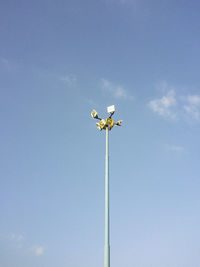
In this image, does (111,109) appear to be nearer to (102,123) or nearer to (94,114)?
(102,123)

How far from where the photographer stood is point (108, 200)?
647 inches

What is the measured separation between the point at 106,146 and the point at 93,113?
287 centimetres

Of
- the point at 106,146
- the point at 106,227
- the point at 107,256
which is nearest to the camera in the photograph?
the point at 107,256

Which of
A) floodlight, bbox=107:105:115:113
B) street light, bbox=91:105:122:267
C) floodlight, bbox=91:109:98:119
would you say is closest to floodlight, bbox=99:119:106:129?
Result: street light, bbox=91:105:122:267

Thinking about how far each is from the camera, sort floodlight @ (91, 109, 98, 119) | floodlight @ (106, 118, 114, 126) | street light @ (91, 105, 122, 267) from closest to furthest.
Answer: street light @ (91, 105, 122, 267)
floodlight @ (106, 118, 114, 126)
floodlight @ (91, 109, 98, 119)

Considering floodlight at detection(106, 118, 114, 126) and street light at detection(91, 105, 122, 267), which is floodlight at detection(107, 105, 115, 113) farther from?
floodlight at detection(106, 118, 114, 126)

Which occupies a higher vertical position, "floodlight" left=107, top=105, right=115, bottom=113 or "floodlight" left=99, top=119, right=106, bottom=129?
"floodlight" left=107, top=105, right=115, bottom=113

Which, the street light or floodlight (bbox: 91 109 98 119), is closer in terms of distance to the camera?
the street light

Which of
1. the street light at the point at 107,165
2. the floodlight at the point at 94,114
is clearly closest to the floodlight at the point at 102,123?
the street light at the point at 107,165

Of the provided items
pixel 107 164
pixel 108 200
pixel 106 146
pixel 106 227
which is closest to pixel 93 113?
pixel 106 146

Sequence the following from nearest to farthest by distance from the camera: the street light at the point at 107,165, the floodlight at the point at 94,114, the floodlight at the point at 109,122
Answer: the street light at the point at 107,165 < the floodlight at the point at 109,122 < the floodlight at the point at 94,114

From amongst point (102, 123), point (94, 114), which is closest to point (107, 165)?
point (102, 123)

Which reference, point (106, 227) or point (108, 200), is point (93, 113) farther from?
point (106, 227)

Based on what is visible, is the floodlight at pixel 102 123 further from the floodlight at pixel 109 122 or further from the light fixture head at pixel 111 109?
Result: the light fixture head at pixel 111 109
